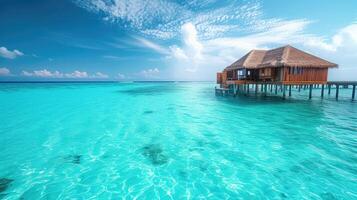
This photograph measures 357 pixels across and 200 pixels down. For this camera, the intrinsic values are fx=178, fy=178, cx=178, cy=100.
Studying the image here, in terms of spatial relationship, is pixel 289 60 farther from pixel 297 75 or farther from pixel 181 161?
pixel 181 161

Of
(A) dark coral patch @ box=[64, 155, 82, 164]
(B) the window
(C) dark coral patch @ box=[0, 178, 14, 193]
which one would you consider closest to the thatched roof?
(B) the window

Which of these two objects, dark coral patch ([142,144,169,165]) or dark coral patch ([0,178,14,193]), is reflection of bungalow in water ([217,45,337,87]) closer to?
dark coral patch ([142,144,169,165])

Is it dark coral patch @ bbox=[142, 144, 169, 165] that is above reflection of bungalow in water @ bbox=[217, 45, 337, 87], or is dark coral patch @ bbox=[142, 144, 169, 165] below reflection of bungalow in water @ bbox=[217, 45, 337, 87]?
below

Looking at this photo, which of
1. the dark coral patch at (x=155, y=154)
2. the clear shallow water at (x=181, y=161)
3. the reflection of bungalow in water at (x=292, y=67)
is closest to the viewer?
the clear shallow water at (x=181, y=161)

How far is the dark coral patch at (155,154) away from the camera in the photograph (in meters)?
6.43

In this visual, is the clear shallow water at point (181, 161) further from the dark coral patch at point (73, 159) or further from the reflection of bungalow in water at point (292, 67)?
the reflection of bungalow in water at point (292, 67)

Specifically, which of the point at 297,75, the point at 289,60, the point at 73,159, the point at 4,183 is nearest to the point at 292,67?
the point at 289,60

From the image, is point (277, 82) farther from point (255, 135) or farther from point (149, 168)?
point (149, 168)

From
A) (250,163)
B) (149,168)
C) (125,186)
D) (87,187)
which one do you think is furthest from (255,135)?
(87,187)

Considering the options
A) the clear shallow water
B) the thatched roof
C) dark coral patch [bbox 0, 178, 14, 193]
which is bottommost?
the clear shallow water

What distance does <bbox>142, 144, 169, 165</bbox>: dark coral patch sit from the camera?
643 cm

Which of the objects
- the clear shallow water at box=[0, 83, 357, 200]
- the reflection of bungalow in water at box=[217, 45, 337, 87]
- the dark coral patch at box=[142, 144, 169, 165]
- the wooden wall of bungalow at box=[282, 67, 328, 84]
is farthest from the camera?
the wooden wall of bungalow at box=[282, 67, 328, 84]

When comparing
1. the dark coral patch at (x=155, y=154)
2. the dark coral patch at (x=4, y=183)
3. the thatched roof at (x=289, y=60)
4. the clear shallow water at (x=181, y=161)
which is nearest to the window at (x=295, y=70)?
the thatched roof at (x=289, y=60)

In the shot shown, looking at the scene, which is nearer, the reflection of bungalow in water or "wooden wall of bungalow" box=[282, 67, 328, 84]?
the reflection of bungalow in water
